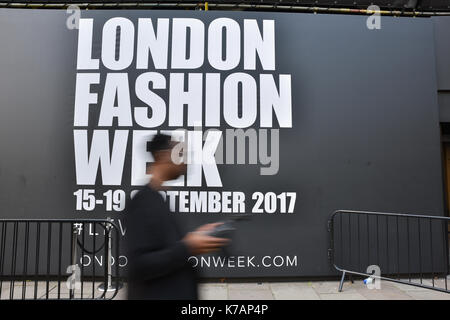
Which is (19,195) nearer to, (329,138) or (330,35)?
(329,138)

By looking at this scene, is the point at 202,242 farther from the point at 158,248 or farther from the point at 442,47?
the point at 442,47

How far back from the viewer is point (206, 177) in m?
6.34

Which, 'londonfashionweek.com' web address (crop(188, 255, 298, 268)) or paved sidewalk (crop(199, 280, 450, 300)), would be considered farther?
'londonfashionweek.com' web address (crop(188, 255, 298, 268))

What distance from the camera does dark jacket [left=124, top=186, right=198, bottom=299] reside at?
1938 millimetres

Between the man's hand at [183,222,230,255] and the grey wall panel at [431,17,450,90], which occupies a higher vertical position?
the grey wall panel at [431,17,450,90]

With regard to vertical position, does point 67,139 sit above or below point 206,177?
above

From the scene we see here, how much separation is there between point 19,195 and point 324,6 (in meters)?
8.23

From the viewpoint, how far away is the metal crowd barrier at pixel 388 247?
629 cm

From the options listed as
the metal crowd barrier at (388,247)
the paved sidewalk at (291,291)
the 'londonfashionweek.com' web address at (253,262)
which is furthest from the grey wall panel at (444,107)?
the 'londonfashionweek.com' web address at (253,262)

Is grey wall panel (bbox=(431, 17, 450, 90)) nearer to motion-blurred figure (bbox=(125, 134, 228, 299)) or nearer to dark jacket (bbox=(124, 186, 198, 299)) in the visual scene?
motion-blurred figure (bbox=(125, 134, 228, 299))

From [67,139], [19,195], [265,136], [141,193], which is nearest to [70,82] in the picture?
[67,139]

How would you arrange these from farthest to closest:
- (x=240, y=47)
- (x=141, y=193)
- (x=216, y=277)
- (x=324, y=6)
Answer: (x=324, y=6), (x=240, y=47), (x=216, y=277), (x=141, y=193)

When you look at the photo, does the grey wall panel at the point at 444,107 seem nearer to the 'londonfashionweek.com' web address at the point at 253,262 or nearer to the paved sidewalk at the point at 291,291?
the paved sidewalk at the point at 291,291

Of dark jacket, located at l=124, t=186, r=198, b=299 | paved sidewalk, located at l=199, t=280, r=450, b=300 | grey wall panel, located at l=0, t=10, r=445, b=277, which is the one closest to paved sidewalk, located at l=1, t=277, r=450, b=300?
paved sidewalk, located at l=199, t=280, r=450, b=300
